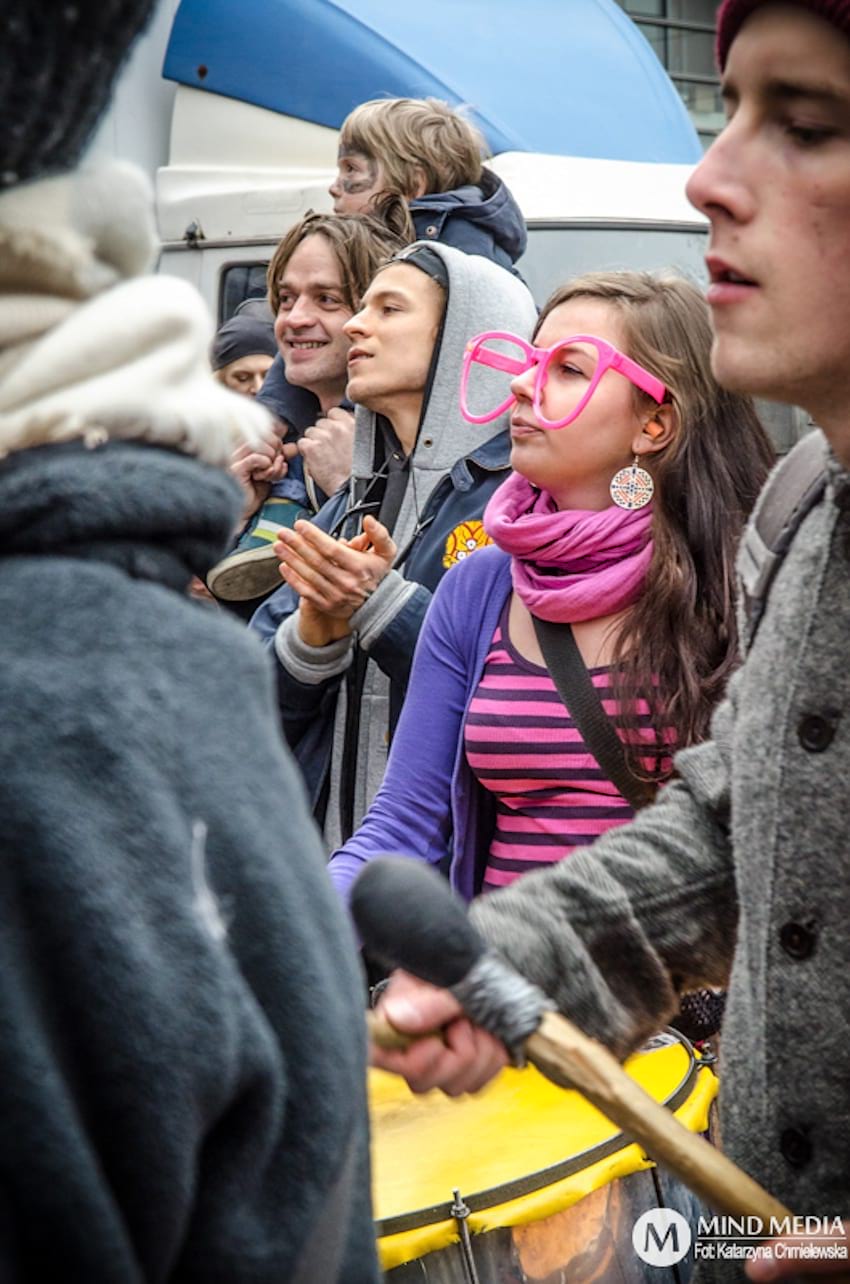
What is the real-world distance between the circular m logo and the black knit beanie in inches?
74.0

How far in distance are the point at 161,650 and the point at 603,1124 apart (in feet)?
5.53

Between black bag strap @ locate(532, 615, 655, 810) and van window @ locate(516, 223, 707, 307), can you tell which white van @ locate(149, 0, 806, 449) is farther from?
black bag strap @ locate(532, 615, 655, 810)

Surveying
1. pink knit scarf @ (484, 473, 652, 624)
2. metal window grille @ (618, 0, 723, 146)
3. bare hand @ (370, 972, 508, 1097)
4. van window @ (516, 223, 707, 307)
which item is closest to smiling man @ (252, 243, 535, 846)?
pink knit scarf @ (484, 473, 652, 624)

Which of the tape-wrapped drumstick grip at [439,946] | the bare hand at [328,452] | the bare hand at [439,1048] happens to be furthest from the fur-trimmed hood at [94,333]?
the bare hand at [328,452]

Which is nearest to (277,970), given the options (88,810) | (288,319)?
(88,810)

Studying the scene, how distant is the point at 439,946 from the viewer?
1.44 m

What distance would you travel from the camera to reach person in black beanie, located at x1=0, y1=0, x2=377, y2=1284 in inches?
35.9

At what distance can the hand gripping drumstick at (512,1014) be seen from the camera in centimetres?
144

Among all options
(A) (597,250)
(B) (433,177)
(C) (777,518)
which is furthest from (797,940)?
(A) (597,250)

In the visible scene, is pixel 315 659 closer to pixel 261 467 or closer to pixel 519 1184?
pixel 261 467

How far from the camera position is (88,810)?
92cm

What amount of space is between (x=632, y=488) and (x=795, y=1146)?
171 centimetres

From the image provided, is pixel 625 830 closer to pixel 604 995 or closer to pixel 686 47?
pixel 604 995

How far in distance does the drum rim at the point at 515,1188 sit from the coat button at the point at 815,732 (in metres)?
0.65
